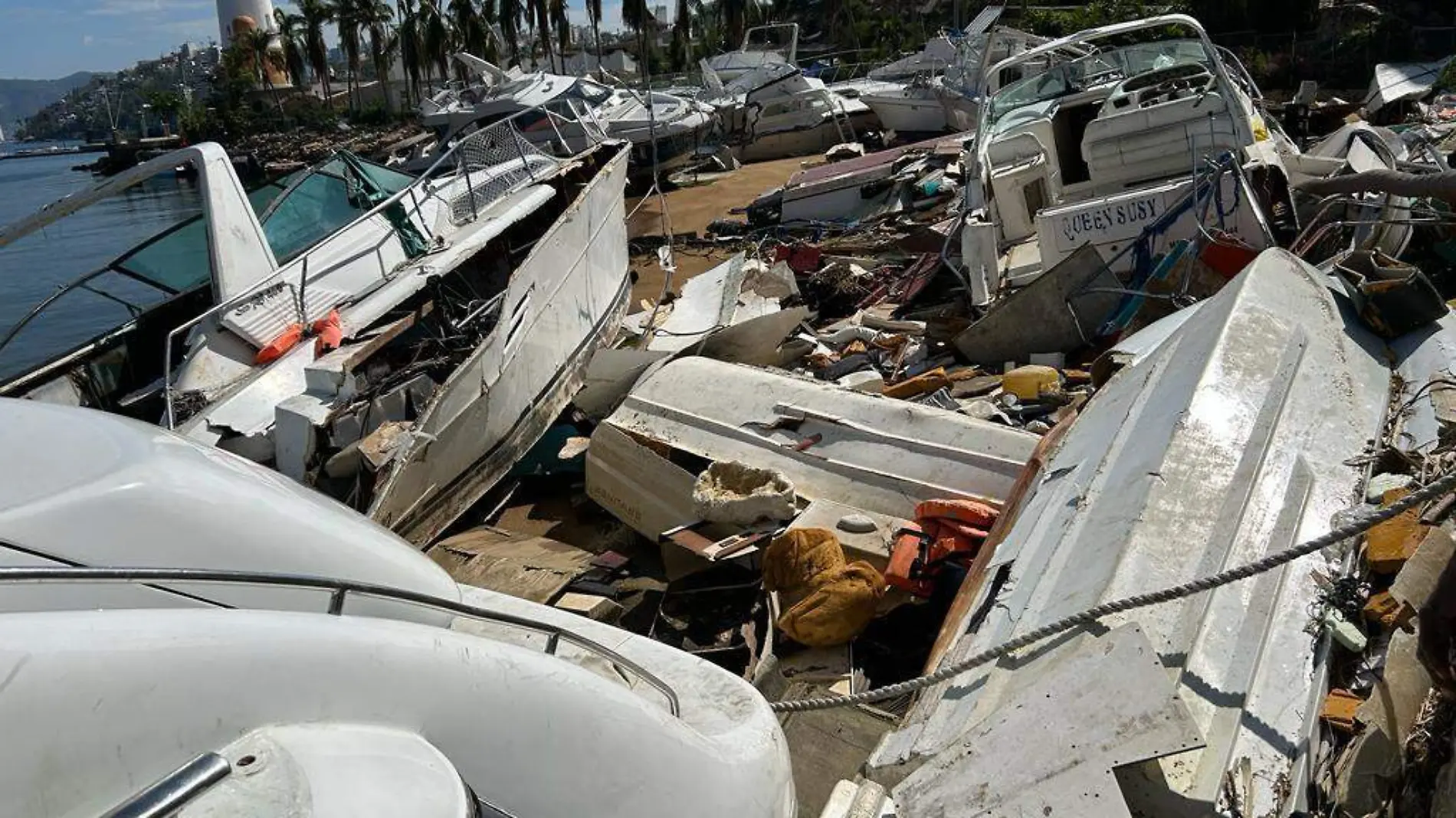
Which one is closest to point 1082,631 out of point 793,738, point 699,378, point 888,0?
point 793,738

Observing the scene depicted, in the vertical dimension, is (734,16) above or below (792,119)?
above

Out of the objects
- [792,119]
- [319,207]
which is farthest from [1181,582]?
[792,119]

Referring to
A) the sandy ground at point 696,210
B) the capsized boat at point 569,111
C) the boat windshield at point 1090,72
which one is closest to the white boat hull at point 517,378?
the sandy ground at point 696,210

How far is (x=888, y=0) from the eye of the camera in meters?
59.3

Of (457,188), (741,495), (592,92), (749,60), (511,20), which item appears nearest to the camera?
(741,495)

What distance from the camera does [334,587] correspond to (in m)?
2.21

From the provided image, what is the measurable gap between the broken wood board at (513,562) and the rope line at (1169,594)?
7.66ft

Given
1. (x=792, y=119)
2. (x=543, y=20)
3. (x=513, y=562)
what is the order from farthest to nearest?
(x=543, y=20) < (x=792, y=119) < (x=513, y=562)

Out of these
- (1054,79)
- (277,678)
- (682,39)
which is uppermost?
(682,39)

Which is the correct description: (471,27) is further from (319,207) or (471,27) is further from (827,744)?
(827,744)

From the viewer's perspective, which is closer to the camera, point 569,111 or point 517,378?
point 517,378

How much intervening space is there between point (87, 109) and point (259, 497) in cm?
22066

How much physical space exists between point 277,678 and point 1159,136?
29.4 feet

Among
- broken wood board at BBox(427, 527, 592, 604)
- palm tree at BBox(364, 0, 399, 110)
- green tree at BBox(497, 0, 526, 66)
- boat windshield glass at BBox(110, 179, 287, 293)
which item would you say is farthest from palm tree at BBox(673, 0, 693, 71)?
broken wood board at BBox(427, 527, 592, 604)
